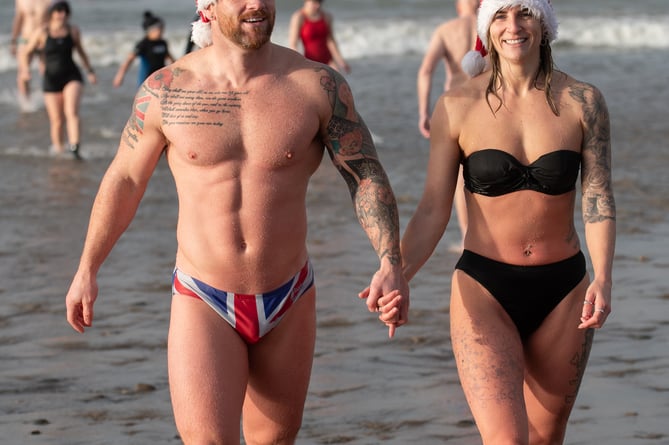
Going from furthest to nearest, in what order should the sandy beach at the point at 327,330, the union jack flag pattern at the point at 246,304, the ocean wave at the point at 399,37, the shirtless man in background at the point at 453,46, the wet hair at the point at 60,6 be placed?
1. the ocean wave at the point at 399,37
2. the wet hair at the point at 60,6
3. the shirtless man in background at the point at 453,46
4. the sandy beach at the point at 327,330
5. the union jack flag pattern at the point at 246,304

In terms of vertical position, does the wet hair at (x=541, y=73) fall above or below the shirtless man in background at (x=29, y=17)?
above

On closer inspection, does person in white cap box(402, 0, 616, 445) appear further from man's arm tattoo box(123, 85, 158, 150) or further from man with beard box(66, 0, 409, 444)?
man's arm tattoo box(123, 85, 158, 150)

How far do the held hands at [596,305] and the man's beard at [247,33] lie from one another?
1444 mm

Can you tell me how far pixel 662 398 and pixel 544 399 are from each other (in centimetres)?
188

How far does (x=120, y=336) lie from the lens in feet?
25.8

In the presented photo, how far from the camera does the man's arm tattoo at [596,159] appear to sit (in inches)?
189

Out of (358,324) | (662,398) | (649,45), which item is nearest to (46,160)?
(358,324)

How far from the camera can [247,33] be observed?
4.54 metres

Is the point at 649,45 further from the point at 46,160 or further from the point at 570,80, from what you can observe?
the point at 570,80

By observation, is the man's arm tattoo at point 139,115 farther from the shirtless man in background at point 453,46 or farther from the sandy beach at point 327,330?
the shirtless man in background at point 453,46

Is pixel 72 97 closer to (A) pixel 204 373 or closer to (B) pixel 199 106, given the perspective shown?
(B) pixel 199 106

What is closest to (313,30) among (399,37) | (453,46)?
(453,46)

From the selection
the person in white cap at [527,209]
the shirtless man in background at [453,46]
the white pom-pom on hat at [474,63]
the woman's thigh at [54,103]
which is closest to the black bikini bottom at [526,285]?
the person in white cap at [527,209]

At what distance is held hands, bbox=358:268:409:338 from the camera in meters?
4.48
